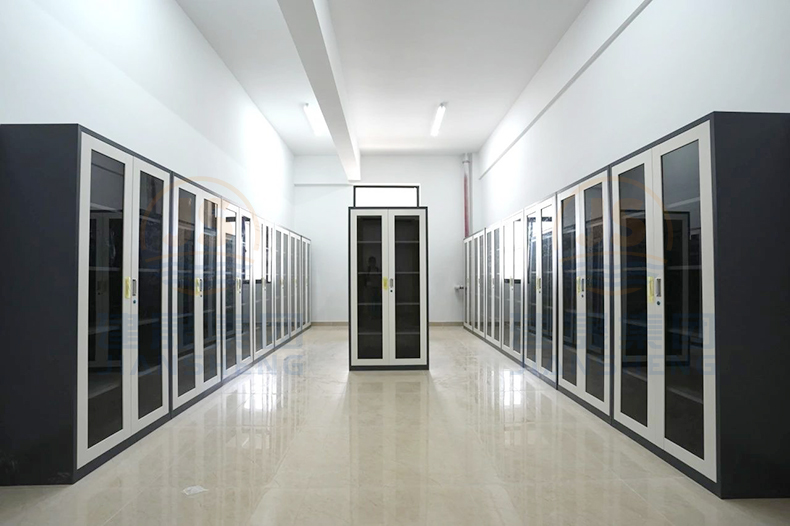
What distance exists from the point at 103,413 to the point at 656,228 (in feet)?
16.2

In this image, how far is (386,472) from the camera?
3.93 metres

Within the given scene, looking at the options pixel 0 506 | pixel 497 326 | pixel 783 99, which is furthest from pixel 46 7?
pixel 497 326

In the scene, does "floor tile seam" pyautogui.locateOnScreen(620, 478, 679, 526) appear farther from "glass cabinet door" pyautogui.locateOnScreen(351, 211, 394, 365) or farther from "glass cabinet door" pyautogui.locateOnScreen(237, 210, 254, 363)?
"glass cabinet door" pyautogui.locateOnScreen(237, 210, 254, 363)

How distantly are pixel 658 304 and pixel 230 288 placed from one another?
5886 mm

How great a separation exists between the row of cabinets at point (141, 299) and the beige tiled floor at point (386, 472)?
358mm

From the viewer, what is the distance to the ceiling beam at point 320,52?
560cm

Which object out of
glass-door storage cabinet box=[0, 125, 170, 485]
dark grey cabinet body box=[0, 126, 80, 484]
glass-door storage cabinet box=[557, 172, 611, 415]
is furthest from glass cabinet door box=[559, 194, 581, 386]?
dark grey cabinet body box=[0, 126, 80, 484]

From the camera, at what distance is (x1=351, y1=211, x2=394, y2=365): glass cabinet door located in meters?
8.27

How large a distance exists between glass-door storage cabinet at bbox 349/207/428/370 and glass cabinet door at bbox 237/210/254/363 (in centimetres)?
181

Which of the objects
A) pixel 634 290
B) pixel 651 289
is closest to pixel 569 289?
pixel 634 290

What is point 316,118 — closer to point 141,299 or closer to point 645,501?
point 141,299

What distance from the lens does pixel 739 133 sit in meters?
3.48

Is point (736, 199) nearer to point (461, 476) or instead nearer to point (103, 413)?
point (461, 476)

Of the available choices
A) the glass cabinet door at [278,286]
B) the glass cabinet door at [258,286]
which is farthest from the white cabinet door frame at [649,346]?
the glass cabinet door at [278,286]
